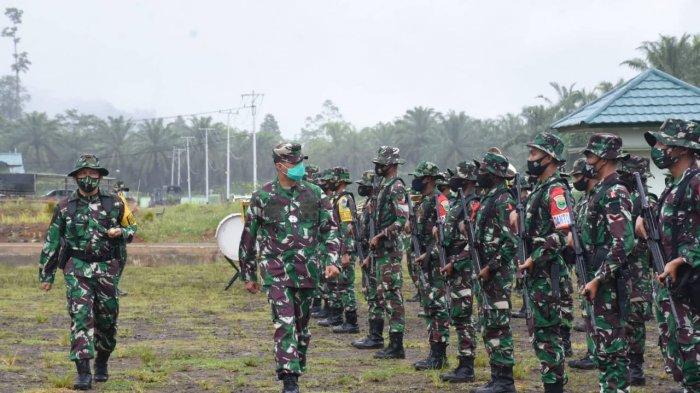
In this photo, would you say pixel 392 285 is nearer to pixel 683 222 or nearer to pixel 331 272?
pixel 331 272

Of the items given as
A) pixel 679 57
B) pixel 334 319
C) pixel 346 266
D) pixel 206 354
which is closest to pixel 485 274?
pixel 206 354

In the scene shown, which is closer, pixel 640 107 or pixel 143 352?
pixel 143 352

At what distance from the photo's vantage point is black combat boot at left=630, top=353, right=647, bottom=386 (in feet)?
31.2

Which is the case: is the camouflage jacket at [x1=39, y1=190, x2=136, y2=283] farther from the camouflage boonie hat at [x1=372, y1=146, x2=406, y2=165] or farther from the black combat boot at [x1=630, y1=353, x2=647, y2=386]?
the black combat boot at [x1=630, y1=353, x2=647, y2=386]

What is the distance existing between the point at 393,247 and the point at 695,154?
16.5 ft

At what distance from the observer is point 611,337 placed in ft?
24.6

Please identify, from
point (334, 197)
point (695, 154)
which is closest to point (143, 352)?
point (334, 197)

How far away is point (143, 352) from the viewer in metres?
11.8

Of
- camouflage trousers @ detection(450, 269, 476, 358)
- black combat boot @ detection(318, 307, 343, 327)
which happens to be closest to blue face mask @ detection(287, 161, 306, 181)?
camouflage trousers @ detection(450, 269, 476, 358)

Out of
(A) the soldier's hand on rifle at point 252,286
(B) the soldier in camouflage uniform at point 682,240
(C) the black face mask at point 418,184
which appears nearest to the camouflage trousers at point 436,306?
(C) the black face mask at point 418,184

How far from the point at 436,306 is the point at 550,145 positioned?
2.69 m

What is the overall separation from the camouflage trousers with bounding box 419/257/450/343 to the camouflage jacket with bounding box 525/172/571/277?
2306mm

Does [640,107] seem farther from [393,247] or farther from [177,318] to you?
[177,318]

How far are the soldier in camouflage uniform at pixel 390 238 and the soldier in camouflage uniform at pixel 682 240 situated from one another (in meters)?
4.46
